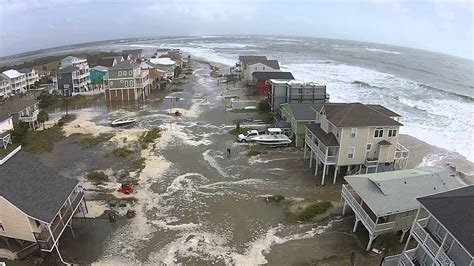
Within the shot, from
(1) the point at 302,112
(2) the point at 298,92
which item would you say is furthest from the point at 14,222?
(2) the point at 298,92

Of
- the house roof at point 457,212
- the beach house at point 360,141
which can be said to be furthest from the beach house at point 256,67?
the house roof at point 457,212

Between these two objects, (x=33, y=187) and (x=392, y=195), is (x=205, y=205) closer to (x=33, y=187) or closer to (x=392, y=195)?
(x=33, y=187)

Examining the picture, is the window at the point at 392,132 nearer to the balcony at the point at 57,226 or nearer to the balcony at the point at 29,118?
the balcony at the point at 57,226

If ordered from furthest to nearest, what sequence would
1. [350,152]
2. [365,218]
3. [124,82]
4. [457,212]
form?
[124,82]
[350,152]
[365,218]
[457,212]

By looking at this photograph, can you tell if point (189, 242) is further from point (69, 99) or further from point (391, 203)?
point (69, 99)

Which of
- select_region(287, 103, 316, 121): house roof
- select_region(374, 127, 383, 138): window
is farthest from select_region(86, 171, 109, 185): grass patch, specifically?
select_region(374, 127, 383, 138): window

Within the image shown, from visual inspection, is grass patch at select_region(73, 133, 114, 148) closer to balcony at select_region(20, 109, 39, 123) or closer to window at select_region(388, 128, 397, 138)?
balcony at select_region(20, 109, 39, 123)
